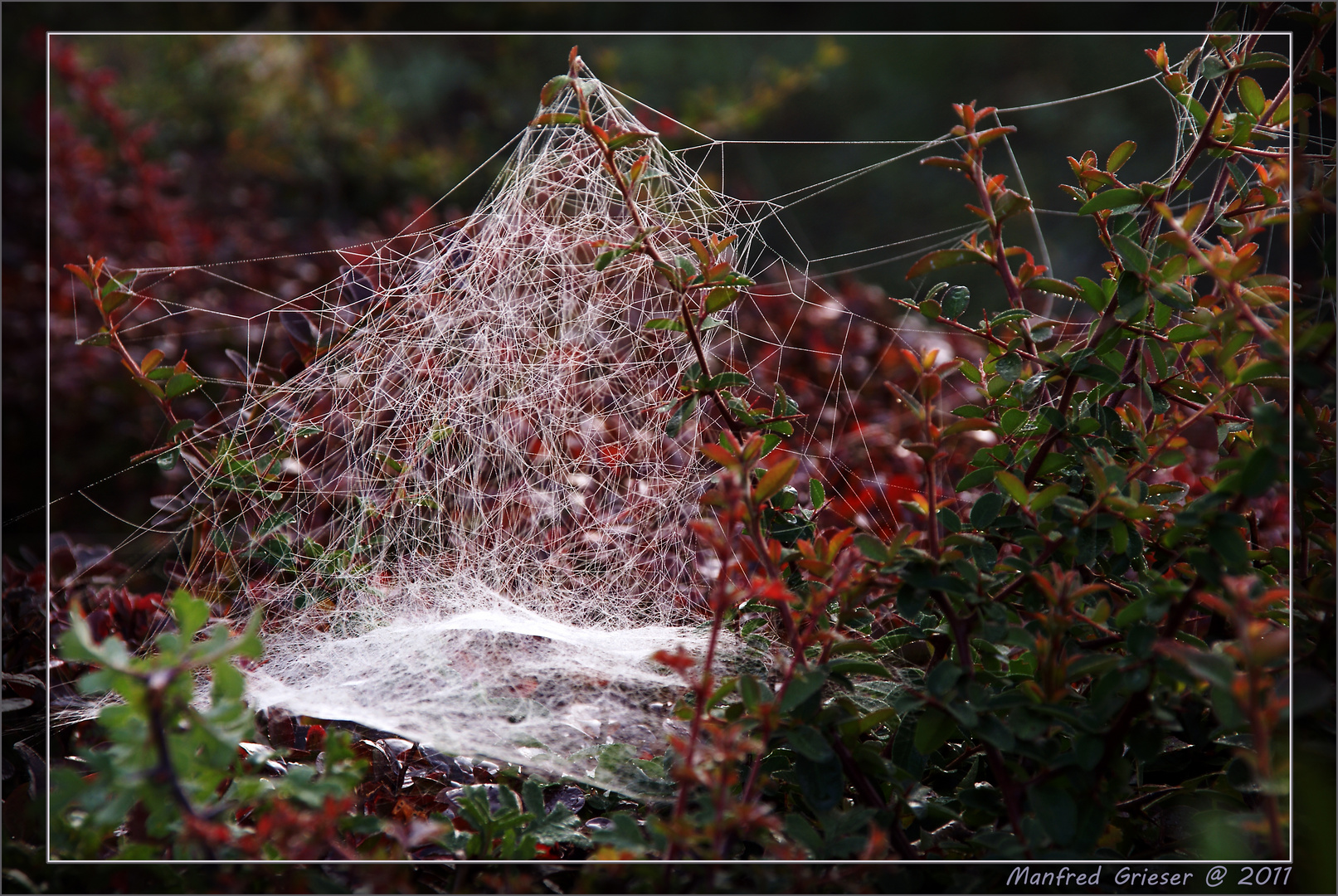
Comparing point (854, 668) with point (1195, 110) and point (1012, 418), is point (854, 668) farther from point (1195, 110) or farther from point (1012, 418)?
point (1195, 110)

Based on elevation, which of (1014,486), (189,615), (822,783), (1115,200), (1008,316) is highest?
(1115,200)

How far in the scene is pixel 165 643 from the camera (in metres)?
0.93

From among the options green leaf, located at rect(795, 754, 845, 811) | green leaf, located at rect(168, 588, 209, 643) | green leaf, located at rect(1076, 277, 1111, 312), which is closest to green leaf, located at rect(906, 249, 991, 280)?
green leaf, located at rect(1076, 277, 1111, 312)

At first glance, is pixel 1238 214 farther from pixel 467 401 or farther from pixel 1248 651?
pixel 467 401

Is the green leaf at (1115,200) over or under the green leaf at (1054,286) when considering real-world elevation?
Answer: over

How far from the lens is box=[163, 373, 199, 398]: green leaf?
1.62 metres

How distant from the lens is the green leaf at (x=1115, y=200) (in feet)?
4.35

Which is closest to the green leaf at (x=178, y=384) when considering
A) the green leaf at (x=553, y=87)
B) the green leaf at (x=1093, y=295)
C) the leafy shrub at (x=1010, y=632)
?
the leafy shrub at (x=1010, y=632)

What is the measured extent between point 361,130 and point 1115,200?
17.6 feet

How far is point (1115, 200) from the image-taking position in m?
1.34

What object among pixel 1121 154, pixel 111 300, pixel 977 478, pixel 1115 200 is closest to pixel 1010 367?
pixel 977 478

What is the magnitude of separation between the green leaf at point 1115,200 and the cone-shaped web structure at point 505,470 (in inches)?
23.5

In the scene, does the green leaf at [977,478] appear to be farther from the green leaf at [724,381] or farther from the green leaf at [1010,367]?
the green leaf at [724,381]

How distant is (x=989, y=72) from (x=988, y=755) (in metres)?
7.85
